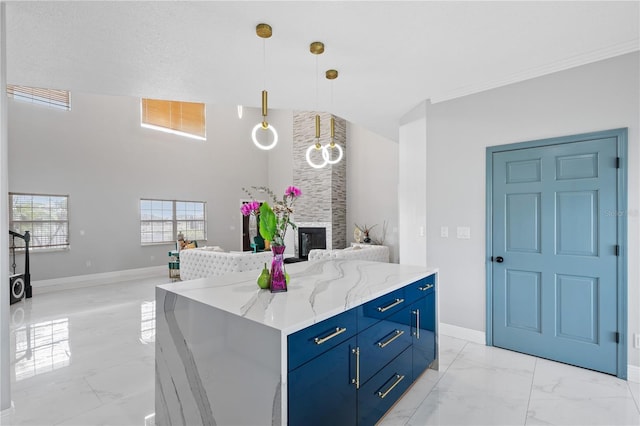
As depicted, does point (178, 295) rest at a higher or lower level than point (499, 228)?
lower

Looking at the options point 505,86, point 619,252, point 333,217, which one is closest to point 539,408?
point 619,252

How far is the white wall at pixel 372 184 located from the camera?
8.30 meters

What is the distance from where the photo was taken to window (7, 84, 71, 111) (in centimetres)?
580

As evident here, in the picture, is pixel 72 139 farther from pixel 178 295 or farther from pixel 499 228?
pixel 499 228

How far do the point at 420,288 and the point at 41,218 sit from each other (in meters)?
7.34

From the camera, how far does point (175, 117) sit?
8195mm

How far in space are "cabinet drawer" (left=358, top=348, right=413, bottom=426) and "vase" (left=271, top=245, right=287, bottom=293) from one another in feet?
2.32

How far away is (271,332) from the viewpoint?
1260 millimetres

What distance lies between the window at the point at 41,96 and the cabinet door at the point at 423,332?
24.0 ft

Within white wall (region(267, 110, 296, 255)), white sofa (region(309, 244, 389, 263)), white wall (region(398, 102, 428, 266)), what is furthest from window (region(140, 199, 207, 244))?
white wall (region(398, 102, 428, 266))

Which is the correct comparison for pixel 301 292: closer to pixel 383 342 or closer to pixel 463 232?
pixel 383 342

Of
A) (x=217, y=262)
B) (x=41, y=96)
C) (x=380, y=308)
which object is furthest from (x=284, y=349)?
(x=41, y=96)

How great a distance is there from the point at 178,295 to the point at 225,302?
332 millimetres

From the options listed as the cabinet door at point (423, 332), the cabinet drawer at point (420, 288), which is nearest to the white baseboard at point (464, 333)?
the cabinet door at point (423, 332)
